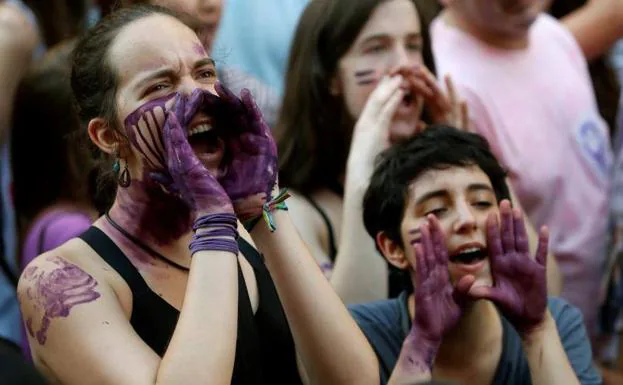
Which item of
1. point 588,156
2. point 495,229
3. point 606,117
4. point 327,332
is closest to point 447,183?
point 495,229

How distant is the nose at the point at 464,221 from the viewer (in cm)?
292

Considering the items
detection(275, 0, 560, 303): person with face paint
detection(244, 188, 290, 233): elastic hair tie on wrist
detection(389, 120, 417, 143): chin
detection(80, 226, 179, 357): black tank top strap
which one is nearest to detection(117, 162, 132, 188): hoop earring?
detection(80, 226, 179, 357): black tank top strap

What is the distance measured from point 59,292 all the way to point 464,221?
0.95m

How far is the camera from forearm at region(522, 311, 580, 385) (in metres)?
2.78

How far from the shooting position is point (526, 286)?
2816mm

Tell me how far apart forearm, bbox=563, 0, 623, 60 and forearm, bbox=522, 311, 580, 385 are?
1760mm

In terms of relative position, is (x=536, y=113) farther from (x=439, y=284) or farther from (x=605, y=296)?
(x=439, y=284)

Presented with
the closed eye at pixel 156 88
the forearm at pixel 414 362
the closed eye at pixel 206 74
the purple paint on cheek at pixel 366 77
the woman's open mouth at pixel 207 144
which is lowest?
the forearm at pixel 414 362

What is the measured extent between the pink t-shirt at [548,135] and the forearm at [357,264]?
2.30 ft

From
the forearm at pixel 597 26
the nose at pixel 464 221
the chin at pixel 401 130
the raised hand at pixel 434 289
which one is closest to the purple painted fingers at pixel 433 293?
the raised hand at pixel 434 289

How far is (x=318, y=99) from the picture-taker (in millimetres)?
3688

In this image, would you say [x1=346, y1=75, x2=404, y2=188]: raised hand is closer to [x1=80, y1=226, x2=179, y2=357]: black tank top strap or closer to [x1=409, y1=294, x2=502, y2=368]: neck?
[x1=409, y1=294, x2=502, y2=368]: neck

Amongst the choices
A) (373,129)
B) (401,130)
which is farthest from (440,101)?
(373,129)

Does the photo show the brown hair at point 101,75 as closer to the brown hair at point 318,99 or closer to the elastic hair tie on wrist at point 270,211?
the elastic hair tie on wrist at point 270,211
